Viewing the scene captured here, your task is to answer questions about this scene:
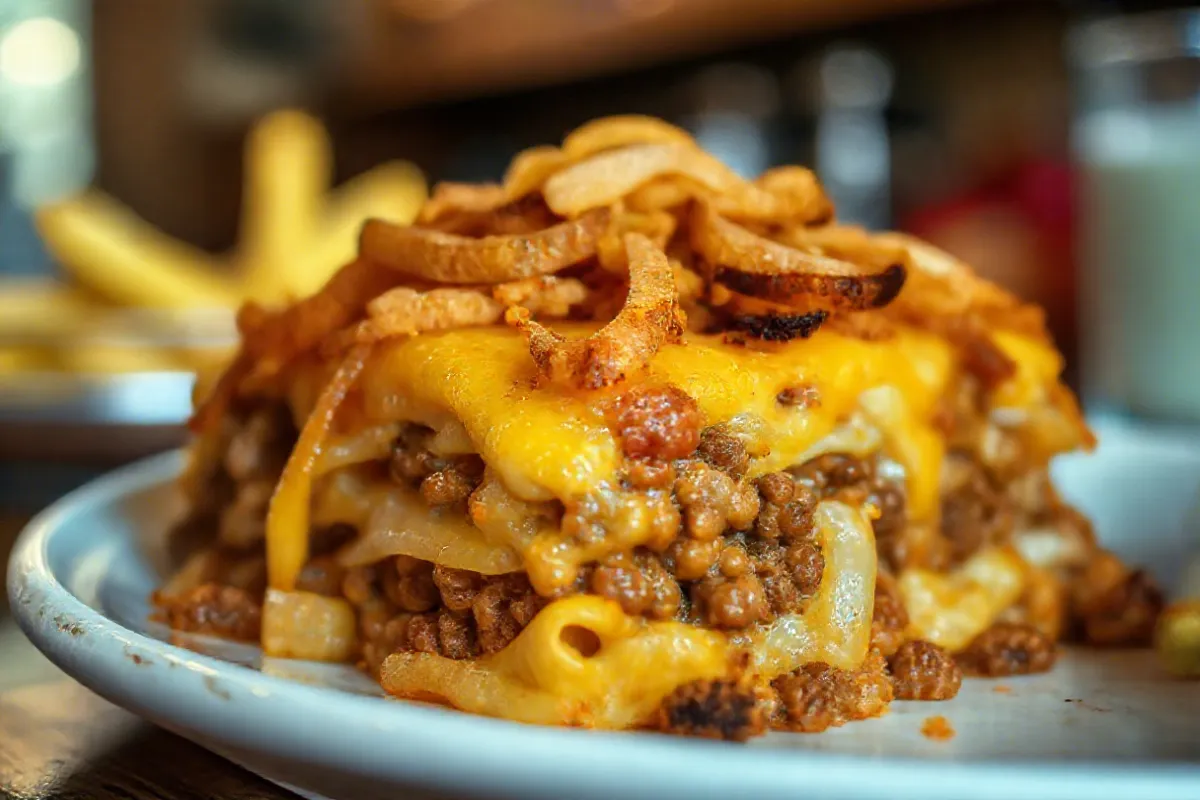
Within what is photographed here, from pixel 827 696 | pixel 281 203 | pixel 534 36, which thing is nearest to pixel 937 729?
pixel 827 696

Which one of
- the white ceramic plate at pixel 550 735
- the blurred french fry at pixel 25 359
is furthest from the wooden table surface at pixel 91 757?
the blurred french fry at pixel 25 359

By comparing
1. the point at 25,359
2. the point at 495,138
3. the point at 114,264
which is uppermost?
the point at 495,138

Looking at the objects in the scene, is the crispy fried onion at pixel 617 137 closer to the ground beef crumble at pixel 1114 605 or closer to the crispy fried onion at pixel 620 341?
the crispy fried onion at pixel 620 341

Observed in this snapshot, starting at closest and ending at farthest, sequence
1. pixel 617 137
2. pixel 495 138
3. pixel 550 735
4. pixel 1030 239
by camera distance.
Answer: pixel 550 735 → pixel 617 137 → pixel 1030 239 → pixel 495 138

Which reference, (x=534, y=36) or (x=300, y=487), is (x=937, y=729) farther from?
(x=534, y=36)

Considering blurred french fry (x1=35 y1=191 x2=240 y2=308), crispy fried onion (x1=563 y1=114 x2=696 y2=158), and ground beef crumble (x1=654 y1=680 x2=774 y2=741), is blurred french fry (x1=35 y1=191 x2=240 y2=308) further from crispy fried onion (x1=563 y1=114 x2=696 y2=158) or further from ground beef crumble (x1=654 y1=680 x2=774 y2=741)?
ground beef crumble (x1=654 y1=680 x2=774 y2=741)

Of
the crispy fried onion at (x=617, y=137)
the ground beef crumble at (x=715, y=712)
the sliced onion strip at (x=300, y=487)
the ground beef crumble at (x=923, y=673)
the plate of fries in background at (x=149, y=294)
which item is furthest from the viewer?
the plate of fries in background at (x=149, y=294)

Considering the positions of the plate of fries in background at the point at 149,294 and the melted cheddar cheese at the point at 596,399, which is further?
the plate of fries in background at the point at 149,294
